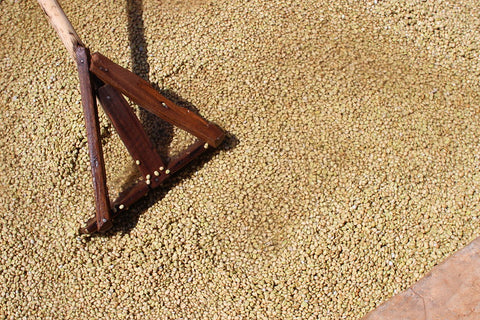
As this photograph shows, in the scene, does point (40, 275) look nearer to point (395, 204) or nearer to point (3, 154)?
point (3, 154)

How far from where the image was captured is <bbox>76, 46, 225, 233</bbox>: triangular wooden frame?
3.01 metres

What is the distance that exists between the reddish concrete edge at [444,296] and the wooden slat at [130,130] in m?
1.68

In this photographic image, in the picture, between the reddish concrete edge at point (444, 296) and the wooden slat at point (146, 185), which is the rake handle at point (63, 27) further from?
the reddish concrete edge at point (444, 296)

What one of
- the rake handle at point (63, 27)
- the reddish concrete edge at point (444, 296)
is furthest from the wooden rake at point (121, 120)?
the reddish concrete edge at point (444, 296)

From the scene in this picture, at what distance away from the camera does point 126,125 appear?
3.18 m

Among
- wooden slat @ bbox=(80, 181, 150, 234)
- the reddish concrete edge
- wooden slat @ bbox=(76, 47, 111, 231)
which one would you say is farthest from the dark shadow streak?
the reddish concrete edge

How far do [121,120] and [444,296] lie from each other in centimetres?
221

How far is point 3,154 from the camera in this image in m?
3.60

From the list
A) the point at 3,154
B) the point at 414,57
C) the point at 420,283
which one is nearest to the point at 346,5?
the point at 414,57

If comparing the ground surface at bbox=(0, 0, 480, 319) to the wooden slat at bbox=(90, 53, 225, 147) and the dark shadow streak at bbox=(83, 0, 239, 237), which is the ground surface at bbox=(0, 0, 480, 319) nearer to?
the dark shadow streak at bbox=(83, 0, 239, 237)

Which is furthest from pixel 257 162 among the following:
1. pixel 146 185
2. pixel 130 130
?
pixel 130 130

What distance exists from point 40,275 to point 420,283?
2412mm

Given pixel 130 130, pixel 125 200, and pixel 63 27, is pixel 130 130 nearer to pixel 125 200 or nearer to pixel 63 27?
pixel 125 200

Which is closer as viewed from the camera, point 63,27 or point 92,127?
point 92,127
